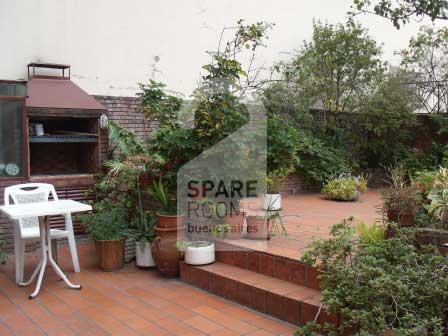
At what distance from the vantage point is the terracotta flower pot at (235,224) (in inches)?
204

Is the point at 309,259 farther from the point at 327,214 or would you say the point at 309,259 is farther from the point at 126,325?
the point at 327,214

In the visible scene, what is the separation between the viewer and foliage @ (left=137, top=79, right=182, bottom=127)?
5.82 m

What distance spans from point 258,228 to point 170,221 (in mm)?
1003

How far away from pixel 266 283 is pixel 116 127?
3.56m

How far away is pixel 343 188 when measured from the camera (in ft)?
28.1

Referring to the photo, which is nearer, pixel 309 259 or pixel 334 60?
pixel 309 259

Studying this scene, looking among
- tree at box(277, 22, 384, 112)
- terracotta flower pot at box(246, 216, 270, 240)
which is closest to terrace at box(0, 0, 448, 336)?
terracotta flower pot at box(246, 216, 270, 240)

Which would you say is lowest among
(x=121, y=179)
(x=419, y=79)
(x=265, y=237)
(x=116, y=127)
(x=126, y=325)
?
(x=126, y=325)

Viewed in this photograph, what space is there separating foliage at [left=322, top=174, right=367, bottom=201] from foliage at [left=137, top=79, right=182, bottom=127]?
410cm

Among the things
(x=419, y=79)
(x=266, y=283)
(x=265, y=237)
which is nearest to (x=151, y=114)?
(x=265, y=237)

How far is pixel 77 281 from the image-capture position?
498 centimetres

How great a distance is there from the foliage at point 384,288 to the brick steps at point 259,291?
359 millimetres

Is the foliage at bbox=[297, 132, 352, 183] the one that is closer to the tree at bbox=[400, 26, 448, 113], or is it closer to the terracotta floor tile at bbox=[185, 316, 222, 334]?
the tree at bbox=[400, 26, 448, 113]

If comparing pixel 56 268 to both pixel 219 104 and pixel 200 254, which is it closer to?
pixel 200 254
